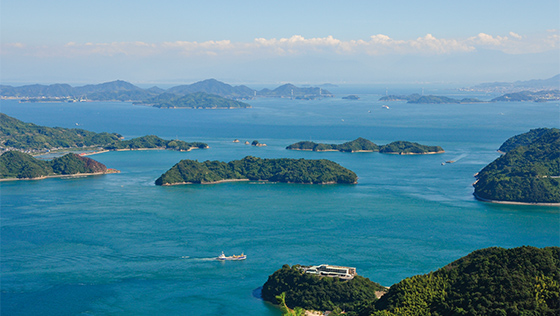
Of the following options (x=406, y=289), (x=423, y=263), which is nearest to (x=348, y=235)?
(x=423, y=263)

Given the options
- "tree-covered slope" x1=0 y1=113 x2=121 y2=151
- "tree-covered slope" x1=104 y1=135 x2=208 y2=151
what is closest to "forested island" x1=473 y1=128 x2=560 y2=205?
"tree-covered slope" x1=104 y1=135 x2=208 y2=151

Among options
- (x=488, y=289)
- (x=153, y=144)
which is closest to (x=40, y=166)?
(x=153, y=144)

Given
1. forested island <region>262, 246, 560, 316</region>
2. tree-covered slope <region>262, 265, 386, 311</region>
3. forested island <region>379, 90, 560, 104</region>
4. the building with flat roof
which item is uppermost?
forested island <region>379, 90, 560, 104</region>

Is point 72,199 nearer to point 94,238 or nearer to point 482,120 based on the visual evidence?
point 94,238

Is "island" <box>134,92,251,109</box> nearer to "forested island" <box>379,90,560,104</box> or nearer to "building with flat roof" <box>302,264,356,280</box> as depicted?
"forested island" <box>379,90,560,104</box>

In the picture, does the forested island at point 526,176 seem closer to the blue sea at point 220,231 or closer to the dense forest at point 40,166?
the blue sea at point 220,231

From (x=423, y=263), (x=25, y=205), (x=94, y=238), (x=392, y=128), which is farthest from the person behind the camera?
(x=392, y=128)

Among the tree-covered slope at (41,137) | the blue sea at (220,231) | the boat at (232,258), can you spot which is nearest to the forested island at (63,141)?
the tree-covered slope at (41,137)
